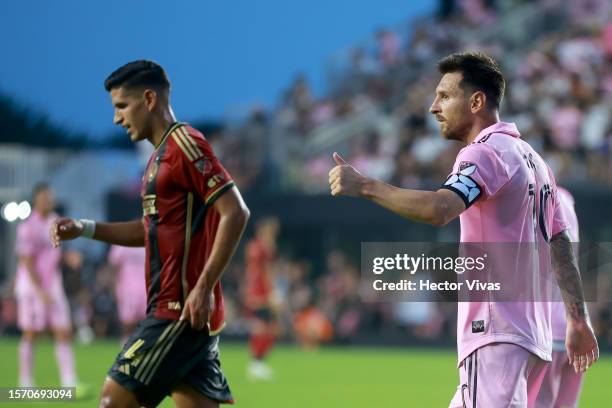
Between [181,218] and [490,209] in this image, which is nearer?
[490,209]

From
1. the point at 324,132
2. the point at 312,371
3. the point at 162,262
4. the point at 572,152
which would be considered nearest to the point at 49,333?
the point at 324,132

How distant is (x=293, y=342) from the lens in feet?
79.8

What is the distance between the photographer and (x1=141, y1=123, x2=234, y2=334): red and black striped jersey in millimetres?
5797

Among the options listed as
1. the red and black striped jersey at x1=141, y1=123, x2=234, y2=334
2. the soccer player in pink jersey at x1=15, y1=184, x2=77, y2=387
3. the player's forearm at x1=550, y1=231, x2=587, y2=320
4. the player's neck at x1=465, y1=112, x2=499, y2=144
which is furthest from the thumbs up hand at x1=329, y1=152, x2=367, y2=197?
the soccer player in pink jersey at x1=15, y1=184, x2=77, y2=387

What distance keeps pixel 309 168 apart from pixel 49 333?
23.0 ft

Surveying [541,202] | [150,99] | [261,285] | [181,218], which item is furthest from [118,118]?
[261,285]

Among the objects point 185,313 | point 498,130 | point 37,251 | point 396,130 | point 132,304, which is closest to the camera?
point 498,130

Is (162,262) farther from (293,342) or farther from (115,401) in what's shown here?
(293,342)

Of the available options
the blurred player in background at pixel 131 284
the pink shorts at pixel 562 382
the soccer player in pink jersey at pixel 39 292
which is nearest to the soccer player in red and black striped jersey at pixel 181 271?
the pink shorts at pixel 562 382

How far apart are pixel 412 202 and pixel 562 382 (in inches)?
117

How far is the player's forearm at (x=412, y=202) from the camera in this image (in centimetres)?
470

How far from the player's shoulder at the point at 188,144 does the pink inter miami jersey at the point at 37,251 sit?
27.4ft

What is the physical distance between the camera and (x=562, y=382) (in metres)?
7.19

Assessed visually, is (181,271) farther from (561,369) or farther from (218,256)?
(561,369)
